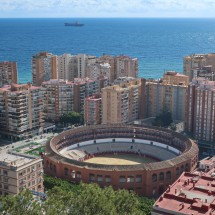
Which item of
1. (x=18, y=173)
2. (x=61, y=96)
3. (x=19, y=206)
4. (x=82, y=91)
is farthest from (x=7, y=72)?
(x=19, y=206)

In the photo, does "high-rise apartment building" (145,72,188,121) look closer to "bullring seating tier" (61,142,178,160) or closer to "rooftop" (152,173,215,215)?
"bullring seating tier" (61,142,178,160)

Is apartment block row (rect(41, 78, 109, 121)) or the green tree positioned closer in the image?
the green tree

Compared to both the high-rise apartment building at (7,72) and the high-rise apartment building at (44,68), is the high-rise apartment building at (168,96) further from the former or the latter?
the high-rise apartment building at (7,72)

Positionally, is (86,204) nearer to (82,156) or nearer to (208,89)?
(82,156)

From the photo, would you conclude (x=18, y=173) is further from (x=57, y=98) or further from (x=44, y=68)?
(x=44, y=68)

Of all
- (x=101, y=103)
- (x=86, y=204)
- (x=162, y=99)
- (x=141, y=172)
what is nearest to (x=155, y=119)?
(x=162, y=99)

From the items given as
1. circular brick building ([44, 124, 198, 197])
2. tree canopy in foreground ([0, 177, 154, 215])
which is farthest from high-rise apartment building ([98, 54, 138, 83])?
tree canopy in foreground ([0, 177, 154, 215])
